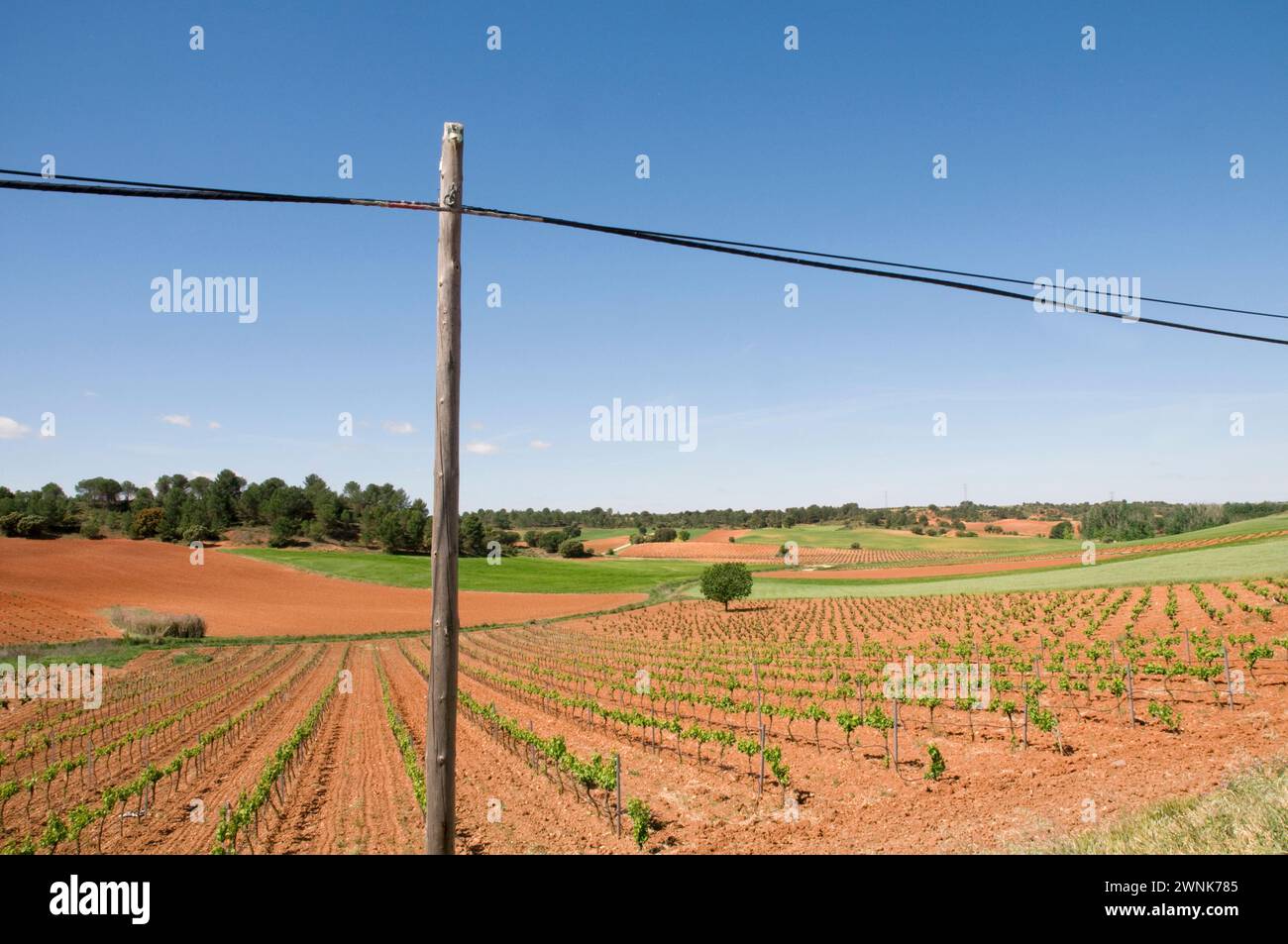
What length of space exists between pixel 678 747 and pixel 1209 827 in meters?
14.7

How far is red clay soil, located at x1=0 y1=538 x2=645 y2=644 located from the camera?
5916cm

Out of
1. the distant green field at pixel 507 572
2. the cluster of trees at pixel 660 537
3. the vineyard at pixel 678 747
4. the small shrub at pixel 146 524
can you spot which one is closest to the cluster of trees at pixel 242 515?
the small shrub at pixel 146 524

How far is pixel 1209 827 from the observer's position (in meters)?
8.04

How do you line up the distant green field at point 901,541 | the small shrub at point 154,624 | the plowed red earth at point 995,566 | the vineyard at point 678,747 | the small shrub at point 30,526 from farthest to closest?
1. the distant green field at point 901,541
2. the small shrub at point 30,526
3. the plowed red earth at point 995,566
4. the small shrub at point 154,624
5. the vineyard at point 678,747

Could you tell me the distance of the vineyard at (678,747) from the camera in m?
13.9

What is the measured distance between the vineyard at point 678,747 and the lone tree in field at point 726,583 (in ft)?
90.1

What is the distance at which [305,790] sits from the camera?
17.7 metres

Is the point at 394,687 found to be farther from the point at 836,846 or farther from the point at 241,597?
the point at 241,597

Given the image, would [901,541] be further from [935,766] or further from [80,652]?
[80,652]

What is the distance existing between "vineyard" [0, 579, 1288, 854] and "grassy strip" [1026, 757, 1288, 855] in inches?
73.0

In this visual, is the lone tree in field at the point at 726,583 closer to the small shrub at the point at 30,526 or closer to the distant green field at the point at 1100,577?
the distant green field at the point at 1100,577

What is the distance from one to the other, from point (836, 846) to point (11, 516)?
138240mm
